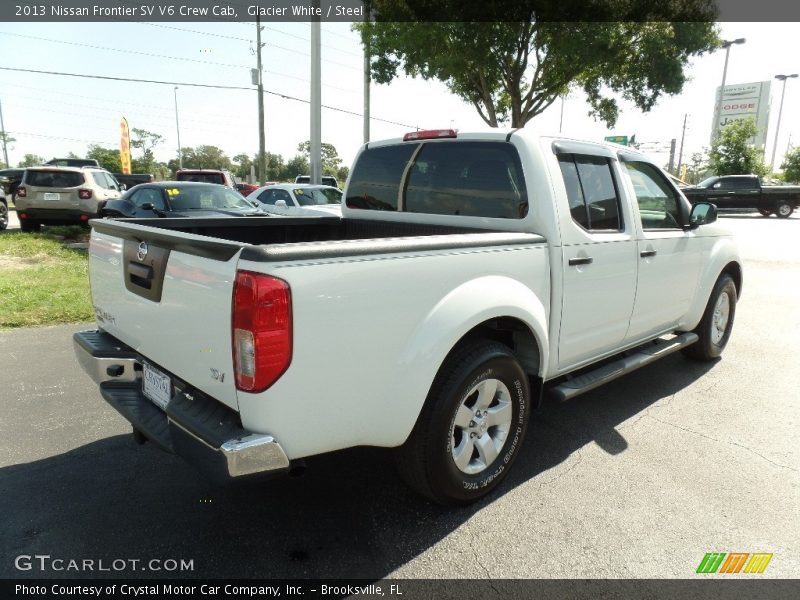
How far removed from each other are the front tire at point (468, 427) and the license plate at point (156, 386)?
111 centimetres

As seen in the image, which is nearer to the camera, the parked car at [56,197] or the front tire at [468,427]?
the front tire at [468,427]

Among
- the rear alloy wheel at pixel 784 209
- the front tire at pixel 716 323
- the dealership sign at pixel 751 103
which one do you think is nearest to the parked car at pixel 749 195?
the rear alloy wheel at pixel 784 209

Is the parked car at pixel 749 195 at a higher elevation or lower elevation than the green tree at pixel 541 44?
lower

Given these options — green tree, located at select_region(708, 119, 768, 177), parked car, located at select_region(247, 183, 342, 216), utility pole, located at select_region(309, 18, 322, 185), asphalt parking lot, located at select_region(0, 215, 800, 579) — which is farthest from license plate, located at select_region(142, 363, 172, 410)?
green tree, located at select_region(708, 119, 768, 177)

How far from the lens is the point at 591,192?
340cm

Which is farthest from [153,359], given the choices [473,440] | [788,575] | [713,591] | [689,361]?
[689,361]

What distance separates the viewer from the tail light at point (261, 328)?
6.14ft

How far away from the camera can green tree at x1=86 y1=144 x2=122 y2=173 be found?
70812 mm

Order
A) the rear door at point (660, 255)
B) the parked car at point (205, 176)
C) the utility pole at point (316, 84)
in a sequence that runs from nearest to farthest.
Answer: the rear door at point (660, 255)
the utility pole at point (316, 84)
the parked car at point (205, 176)

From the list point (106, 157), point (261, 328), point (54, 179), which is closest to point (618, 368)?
point (261, 328)

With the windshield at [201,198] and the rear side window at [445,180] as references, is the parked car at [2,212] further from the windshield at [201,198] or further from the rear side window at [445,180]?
the rear side window at [445,180]

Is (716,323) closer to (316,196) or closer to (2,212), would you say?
(316,196)

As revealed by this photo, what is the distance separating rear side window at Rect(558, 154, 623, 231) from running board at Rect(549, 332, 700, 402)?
924mm

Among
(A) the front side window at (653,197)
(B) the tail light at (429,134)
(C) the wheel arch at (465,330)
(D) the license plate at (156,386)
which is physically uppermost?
(B) the tail light at (429,134)
